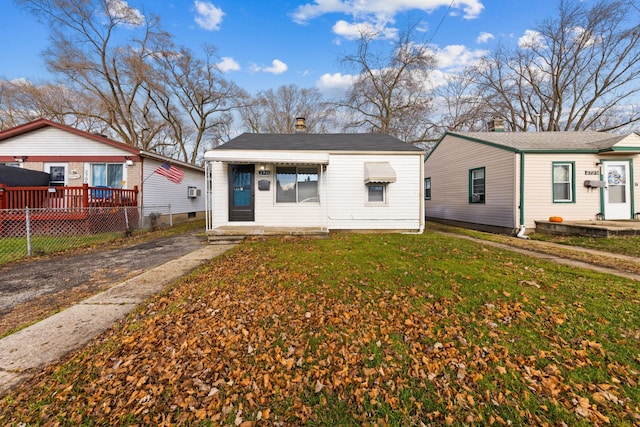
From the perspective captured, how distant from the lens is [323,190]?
901 cm

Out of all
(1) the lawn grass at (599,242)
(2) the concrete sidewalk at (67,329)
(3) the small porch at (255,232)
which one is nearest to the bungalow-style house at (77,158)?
(3) the small porch at (255,232)

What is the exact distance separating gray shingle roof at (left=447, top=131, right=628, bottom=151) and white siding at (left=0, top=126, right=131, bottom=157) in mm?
15807

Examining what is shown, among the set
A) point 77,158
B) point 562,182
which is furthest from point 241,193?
point 562,182

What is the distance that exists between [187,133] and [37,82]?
38.6ft

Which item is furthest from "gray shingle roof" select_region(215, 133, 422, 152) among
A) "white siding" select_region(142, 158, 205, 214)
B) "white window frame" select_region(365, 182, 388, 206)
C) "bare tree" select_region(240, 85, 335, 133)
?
"bare tree" select_region(240, 85, 335, 133)

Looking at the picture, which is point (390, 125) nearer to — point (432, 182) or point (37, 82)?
point (432, 182)

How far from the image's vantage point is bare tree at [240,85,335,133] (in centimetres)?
2861

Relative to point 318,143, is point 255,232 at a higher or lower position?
lower

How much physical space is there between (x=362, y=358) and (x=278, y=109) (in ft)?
100

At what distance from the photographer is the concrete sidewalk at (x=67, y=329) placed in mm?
2199

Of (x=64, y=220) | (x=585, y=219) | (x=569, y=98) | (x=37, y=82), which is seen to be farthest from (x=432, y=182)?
(x=37, y=82)

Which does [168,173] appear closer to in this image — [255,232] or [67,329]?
[255,232]

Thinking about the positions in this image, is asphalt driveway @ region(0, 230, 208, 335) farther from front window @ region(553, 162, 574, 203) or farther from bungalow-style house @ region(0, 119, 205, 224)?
front window @ region(553, 162, 574, 203)

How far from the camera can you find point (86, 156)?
443 inches
